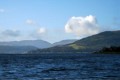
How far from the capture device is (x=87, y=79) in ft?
211

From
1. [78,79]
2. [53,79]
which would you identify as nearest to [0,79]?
[53,79]

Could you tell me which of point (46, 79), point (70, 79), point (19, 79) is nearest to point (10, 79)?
point (19, 79)

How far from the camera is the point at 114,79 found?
64000mm

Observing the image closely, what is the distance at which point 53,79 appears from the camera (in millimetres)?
65375

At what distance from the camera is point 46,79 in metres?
65.5

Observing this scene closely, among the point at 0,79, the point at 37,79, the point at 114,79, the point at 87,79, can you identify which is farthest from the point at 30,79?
the point at 114,79

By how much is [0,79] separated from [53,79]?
1057 centimetres

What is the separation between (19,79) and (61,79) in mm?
8514

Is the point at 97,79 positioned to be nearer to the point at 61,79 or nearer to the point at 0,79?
the point at 61,79

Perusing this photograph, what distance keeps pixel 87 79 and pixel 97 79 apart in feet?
6.40

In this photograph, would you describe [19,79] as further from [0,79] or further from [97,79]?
[97,79]

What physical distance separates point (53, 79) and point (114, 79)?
12.0m

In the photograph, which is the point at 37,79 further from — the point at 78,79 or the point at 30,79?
the point at 78,79

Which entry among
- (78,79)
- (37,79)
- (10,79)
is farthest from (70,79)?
(10,79)
